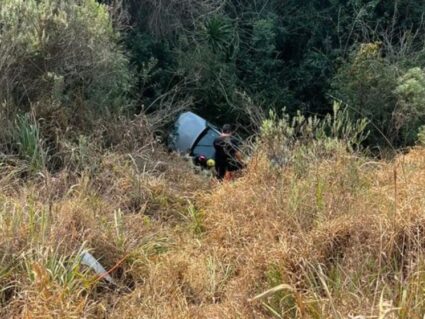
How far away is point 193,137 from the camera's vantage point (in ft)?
23.7

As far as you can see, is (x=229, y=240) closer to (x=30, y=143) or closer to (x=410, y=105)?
(x=30, y=143)

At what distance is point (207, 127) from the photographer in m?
7.36

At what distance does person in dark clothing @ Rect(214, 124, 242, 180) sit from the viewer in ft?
20.4

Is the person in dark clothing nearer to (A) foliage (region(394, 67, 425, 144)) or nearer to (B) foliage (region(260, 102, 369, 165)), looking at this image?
(B) foliage (region(260, 102, 369, 165))

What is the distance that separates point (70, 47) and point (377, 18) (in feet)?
18.1

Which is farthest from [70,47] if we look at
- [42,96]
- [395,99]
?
[395,99]

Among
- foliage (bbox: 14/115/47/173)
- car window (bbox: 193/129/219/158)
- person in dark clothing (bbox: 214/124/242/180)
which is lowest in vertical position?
car window (bbox: 193/129/219/158)

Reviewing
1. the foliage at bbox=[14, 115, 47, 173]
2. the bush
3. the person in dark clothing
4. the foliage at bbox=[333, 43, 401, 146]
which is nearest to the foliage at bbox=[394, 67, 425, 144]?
the foliage at bbox=[333, 43, 401, 146]

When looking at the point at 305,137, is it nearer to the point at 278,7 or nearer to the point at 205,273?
the point at 205,273

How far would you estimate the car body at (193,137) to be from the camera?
23.4ft

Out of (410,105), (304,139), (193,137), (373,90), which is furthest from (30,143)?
(410,105)

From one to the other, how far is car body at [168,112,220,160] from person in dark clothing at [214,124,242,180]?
45 centimetres

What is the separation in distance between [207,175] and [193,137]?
1.03m


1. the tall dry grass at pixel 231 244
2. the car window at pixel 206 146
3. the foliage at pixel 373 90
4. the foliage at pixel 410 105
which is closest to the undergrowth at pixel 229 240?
the tall dry grass at pixel 231 244
